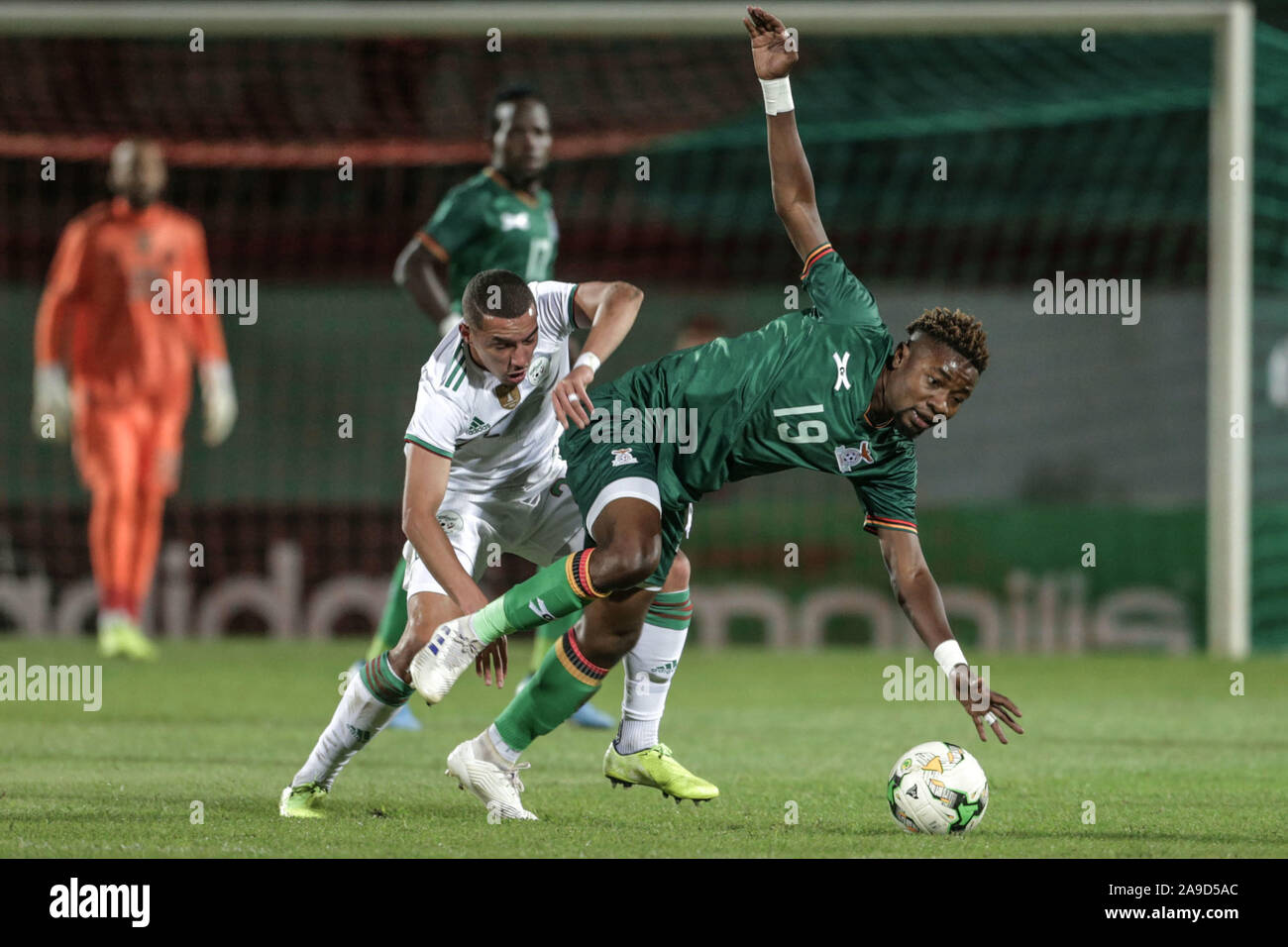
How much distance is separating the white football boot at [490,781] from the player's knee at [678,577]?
30.7 inches

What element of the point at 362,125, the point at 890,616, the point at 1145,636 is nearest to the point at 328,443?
the point at 362,125

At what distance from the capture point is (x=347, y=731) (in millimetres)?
4711

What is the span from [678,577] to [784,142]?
1.35 m

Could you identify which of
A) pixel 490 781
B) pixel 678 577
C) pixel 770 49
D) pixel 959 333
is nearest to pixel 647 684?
pixel 678 577

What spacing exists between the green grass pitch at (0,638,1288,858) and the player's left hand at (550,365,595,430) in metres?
1.07

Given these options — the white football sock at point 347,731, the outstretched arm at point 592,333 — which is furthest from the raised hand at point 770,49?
the white football sock at point 347,731

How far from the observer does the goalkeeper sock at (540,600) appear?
4.38m

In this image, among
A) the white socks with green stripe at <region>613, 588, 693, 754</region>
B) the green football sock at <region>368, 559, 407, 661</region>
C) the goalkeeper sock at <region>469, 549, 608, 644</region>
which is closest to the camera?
the goalkeeper sock at <region>469, 549, 608, 644</region>

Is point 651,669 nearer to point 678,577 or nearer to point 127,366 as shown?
point 678,577

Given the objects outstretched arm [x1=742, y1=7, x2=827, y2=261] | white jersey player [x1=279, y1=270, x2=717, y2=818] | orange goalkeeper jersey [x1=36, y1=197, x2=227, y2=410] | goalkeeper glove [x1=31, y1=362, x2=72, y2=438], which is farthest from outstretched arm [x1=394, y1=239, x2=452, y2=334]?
goalkeeper glove [x1=31, y1=362, x2=72, y2=438]

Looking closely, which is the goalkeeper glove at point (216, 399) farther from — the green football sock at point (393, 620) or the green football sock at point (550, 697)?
the green football sock at point (550, 697)

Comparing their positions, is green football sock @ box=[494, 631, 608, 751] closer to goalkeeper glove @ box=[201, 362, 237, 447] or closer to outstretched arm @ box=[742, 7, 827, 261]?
outstretched arm @ box=[742, 7, 827, 261]

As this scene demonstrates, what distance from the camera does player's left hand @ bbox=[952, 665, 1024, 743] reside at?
14.1ft

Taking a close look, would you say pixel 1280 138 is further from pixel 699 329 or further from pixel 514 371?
pixel 514 371
